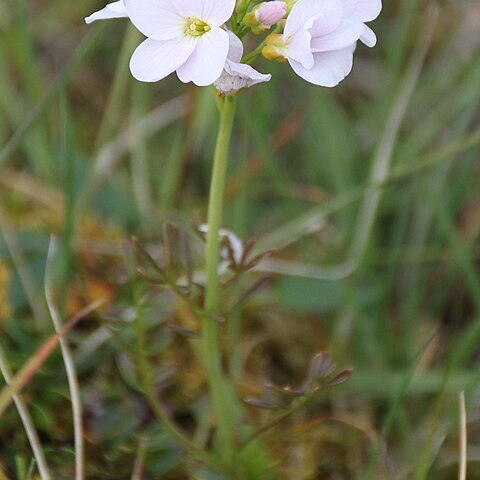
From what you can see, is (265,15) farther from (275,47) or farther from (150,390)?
(150,390)

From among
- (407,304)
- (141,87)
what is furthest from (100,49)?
(407,304)

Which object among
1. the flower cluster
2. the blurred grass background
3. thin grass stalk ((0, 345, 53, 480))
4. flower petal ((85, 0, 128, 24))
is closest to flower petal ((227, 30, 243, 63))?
the flower cluster

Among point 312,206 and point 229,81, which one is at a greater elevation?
point 229,81

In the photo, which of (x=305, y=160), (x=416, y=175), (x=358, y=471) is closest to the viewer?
(x=358, y=471)

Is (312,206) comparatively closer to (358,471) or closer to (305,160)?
(305,160)

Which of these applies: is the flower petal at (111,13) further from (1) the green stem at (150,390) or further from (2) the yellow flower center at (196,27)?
(1) the green stem at (150,390)

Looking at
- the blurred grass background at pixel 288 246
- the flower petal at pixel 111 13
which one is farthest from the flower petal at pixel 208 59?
the blurred grass background at pixel 288 246
